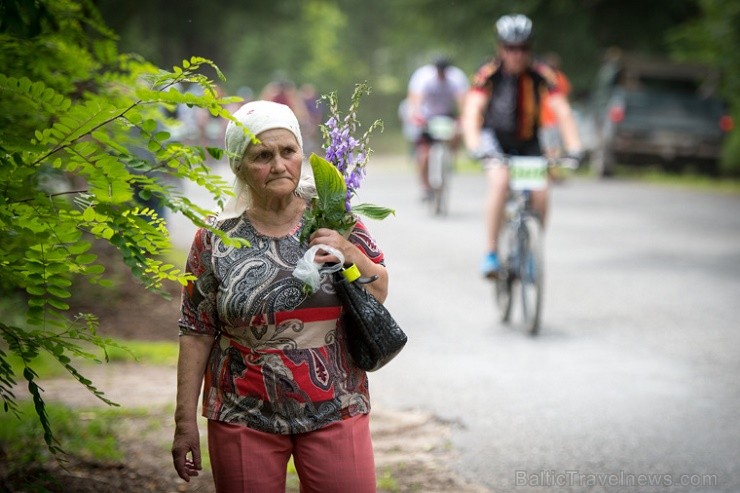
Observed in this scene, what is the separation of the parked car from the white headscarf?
73.7 feet

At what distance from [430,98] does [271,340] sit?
14.8 meters

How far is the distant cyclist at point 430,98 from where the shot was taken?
703 inches

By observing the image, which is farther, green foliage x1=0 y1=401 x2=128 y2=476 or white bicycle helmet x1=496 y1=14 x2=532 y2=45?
white bicycle helmet x1=496 y1=14 x2=532 y2=45

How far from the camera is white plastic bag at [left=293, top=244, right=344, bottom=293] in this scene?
3.24m

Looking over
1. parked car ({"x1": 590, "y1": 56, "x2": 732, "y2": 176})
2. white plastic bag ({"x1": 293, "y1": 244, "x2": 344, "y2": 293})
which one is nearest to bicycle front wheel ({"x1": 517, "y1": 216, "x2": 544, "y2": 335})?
white plastic bag ({"x1": 293, "y1": 244, "x2": 344, "y2": 293})

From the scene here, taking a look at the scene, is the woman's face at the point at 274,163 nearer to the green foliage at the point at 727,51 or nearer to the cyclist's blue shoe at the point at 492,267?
the cyclist's blue shoe at the point at 492,267

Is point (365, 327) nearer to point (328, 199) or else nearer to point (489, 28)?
point (328, 199)

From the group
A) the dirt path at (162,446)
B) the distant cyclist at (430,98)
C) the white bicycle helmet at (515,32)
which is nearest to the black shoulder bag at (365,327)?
the dirt path at (162,446)

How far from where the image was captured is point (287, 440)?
3.38 meters

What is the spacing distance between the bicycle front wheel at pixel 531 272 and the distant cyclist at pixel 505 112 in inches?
8.6

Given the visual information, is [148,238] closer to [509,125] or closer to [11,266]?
[11,266]

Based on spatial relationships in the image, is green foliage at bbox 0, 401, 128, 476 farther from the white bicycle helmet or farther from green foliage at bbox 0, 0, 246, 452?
the white bicycle helmet

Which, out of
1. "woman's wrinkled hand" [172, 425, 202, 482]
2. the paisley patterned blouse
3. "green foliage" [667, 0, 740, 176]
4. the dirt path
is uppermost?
"green foliage" [667, 0, 740, 176]

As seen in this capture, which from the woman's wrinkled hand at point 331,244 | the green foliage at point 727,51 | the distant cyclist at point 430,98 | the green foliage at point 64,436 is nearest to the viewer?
the woman's wrinkled hand at point 331,244
